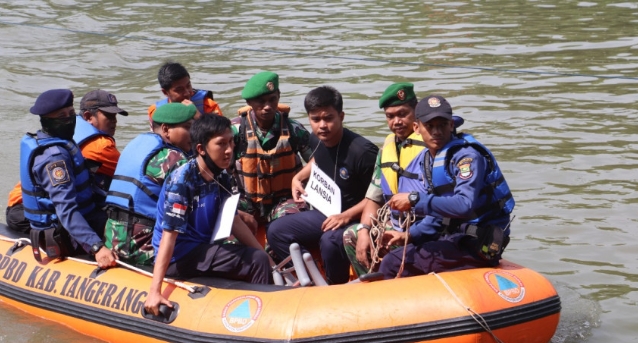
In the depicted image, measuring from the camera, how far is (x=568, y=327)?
5.70m

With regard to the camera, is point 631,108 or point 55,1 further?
point 55,1

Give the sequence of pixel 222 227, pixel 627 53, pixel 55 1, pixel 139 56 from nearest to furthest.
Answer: pixel 222 227
pixel 627 53
pixel 139 56
pixel 55 1

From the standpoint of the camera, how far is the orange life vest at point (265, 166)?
618 centimetres

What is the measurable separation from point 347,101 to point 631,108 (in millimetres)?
3111

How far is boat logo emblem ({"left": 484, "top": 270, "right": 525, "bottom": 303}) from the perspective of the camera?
480 centimetres

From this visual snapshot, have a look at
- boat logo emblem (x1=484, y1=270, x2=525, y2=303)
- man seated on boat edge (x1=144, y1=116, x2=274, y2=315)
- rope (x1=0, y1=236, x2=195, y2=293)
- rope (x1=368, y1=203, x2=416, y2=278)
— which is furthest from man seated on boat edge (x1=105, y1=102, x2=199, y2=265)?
boat logo emblem (x1=484, y1=270, x2=525, y2=303)

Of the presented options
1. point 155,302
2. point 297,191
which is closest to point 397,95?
point 297,191

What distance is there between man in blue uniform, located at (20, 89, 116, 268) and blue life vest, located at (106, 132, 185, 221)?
265 millimetres

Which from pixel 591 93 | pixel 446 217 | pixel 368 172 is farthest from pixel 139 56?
pixel 446 217

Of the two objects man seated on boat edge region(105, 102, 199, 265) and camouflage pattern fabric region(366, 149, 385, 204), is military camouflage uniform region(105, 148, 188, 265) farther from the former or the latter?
camouflage pattern fabric region(366, 149, 385, 204)

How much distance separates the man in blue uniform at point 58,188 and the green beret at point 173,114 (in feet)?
2.30

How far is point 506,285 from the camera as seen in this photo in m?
4.85

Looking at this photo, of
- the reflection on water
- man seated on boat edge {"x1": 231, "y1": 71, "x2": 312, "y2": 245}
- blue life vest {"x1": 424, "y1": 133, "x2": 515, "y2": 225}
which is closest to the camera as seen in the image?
blue life vest {"x1": 424, "y1": 133, "x2": 515, "y2": 225}

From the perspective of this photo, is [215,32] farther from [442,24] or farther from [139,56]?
[442,24]
